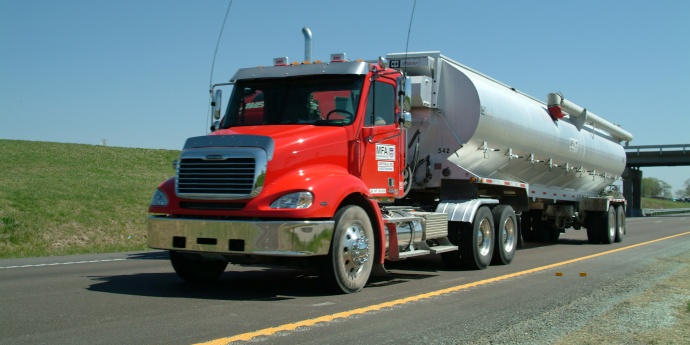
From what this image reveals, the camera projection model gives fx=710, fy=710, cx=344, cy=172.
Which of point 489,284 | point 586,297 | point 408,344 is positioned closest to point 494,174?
point 489,284

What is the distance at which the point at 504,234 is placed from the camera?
13305 mm

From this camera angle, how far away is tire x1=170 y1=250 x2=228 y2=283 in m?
9.29

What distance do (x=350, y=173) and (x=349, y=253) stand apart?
122 centimetres

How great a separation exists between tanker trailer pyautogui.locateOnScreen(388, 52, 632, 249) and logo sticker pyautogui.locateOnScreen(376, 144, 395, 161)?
108 cm

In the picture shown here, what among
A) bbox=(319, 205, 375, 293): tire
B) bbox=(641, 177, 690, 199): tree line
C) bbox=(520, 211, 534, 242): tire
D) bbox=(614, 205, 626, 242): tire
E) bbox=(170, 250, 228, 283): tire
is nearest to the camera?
bbox=(319, 205, 375, 293): tire

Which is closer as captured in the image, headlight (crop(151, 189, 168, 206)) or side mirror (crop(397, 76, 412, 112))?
headlight (crop(151, 189, 168, 206))

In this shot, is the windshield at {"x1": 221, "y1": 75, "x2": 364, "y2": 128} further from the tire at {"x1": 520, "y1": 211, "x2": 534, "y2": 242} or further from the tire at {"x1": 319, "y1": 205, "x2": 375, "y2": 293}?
the tire at {"x1": 520, "y1": 211, "x2": 534, "y2": 242}

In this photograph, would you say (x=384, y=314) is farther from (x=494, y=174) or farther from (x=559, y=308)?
(x=494, y=174)

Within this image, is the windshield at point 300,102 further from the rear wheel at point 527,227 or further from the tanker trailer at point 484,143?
the rear wheel at point 527,227

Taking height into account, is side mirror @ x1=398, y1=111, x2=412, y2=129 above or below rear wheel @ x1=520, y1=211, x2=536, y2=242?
above

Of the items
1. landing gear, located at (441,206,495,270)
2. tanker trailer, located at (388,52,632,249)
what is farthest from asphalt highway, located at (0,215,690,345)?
tanker trailer, located at (388,52,632,249)

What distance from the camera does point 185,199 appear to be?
8492mm

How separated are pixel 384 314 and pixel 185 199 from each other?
2.90 metres

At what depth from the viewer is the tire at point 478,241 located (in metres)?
11.9
